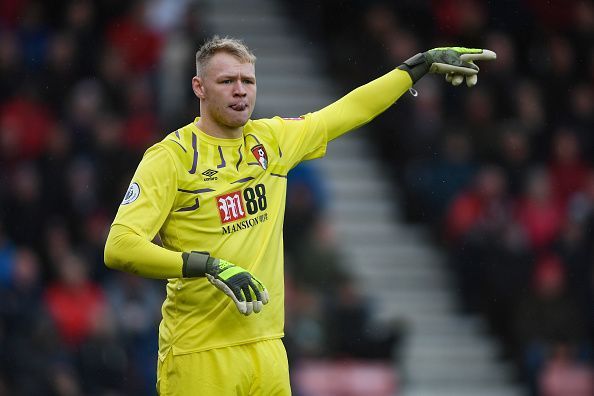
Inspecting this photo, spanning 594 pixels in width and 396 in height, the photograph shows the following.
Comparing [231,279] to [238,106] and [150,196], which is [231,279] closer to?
[150,196]

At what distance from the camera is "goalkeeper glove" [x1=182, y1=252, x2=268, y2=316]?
5.74m

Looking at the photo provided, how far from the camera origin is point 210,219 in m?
6.26

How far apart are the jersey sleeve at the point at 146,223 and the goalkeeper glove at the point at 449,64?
148cm

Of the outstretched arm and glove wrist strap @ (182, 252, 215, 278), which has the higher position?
the outstretched arm

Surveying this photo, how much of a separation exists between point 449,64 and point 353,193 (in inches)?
326

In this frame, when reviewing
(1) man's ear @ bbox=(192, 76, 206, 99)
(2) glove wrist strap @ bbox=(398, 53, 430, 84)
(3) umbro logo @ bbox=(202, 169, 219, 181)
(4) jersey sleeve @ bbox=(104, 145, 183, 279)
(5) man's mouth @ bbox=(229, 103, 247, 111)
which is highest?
(2) glove wrist strap @ bbox=(398, 53, 430, 84)

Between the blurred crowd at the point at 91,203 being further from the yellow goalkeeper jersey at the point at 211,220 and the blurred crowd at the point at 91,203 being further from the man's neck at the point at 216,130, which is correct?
the man's neck at the point at 216,130

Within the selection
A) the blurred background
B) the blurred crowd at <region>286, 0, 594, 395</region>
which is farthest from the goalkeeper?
the blurred crowd at <region>286, 0, 594, 395</region>

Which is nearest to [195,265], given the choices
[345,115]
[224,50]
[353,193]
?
[224,50]

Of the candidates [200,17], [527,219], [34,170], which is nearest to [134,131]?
[34,170]

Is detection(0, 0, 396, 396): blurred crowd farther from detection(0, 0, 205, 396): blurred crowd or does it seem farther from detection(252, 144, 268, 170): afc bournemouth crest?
detection(252, 144, 268, 170): afc bournemouth crest

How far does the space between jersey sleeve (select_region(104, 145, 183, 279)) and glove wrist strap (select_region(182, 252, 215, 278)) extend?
0.09ft

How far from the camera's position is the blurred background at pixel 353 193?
11.7 meters

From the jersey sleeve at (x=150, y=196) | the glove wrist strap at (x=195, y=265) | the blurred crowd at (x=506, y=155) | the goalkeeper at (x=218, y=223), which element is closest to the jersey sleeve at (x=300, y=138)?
the goalkeeper at (x=218, y=223)
